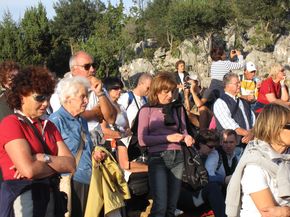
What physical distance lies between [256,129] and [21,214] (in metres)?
1.55

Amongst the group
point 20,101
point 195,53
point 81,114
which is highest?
point 20,101

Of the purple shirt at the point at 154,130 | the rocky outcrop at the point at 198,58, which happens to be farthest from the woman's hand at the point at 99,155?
the rocky outcrop at the point at 198,58

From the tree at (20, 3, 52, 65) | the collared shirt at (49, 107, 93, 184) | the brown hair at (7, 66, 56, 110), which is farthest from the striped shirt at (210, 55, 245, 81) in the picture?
the tree at (20, 3, 52, 65)

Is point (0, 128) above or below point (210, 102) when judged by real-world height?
above

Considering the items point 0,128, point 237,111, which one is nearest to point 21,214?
point 0,128

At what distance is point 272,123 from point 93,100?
2.43 m

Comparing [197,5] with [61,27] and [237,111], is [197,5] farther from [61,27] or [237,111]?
[237,111]

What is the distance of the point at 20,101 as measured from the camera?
10.8 feet

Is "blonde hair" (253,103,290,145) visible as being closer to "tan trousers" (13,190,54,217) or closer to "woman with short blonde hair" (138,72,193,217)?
"tan trousers" (13,190,54,217)

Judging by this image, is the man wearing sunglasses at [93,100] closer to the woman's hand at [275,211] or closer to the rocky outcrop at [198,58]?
the woman's hand at [275,211]

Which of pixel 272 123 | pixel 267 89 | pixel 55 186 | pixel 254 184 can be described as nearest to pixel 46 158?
pixel 55 186

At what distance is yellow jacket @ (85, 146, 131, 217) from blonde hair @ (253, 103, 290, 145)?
181 centimetres

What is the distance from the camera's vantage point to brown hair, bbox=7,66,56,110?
10.8 ft

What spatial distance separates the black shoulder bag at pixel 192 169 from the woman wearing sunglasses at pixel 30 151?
2.49m
